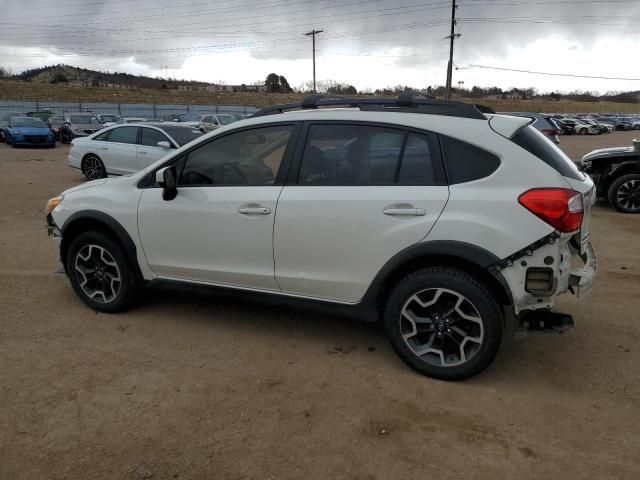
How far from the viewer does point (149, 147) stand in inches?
467

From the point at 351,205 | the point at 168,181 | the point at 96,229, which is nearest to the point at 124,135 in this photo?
the point at 96,229

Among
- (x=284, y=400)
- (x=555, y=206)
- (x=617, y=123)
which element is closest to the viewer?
(x=555, y=206)

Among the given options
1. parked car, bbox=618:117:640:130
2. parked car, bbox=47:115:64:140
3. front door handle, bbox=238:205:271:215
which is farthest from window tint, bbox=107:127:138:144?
parked car, bbox=618:117:640:130

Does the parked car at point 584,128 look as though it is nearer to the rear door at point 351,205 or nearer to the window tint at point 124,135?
the window tint at point 124,135

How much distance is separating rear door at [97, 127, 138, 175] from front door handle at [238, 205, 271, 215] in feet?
29.5

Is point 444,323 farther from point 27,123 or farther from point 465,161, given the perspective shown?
point 27,123

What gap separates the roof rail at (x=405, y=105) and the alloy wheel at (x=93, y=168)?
9739 mm

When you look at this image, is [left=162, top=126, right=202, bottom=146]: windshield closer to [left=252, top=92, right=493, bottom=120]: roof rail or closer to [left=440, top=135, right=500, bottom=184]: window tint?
[left=252, top=92, right=493, bottom=120]: roof rail

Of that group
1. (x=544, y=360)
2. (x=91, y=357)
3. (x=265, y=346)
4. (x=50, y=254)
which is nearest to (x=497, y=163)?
(x=544, y=360)

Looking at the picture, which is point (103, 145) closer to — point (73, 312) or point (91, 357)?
point (73, 312)

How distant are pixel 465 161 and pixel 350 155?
0.77 meters

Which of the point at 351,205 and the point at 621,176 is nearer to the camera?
the point at 351,205

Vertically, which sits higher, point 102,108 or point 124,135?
point 102,108

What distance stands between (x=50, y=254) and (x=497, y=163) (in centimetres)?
545
